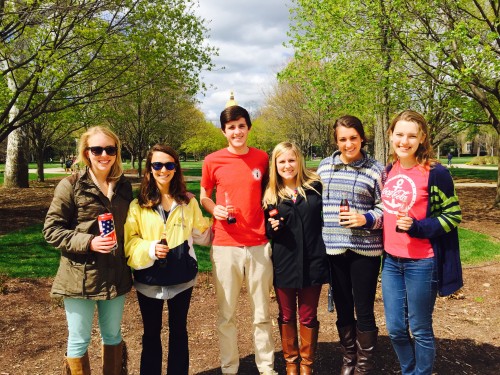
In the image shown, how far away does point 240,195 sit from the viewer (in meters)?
3.71

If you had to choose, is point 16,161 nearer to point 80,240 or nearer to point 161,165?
point 161,165

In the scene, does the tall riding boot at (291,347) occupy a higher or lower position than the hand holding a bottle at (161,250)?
lower

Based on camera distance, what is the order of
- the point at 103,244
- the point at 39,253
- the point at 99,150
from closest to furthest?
the point at 103,244 < the point at 99,150 < the point at 39,253

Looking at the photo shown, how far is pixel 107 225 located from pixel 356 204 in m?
2.07

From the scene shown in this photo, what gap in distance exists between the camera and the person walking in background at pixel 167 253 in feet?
10.9

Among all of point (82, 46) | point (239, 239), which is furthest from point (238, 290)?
point (82, 46)

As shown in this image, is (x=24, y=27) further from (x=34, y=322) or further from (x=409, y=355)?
(x=409, y=355)

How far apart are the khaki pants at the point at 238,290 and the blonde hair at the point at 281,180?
0.47 m

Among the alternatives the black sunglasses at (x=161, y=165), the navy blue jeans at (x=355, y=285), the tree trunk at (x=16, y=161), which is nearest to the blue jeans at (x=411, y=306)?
the navy blue jeans at (x=355, y=285)

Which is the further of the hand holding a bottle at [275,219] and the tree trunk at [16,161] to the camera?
the tree trunk at [16,161]

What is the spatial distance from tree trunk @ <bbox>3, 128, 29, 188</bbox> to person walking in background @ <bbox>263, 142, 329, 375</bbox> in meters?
19.6

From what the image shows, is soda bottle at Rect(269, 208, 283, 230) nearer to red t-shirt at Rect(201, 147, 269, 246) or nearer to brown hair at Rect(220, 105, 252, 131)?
red t-shirt at Rect(201, 147, 269, 246)

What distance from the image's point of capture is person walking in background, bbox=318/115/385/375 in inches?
138

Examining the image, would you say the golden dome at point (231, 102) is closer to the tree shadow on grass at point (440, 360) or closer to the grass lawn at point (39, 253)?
the tree shadow on grass at point (440, 360)
